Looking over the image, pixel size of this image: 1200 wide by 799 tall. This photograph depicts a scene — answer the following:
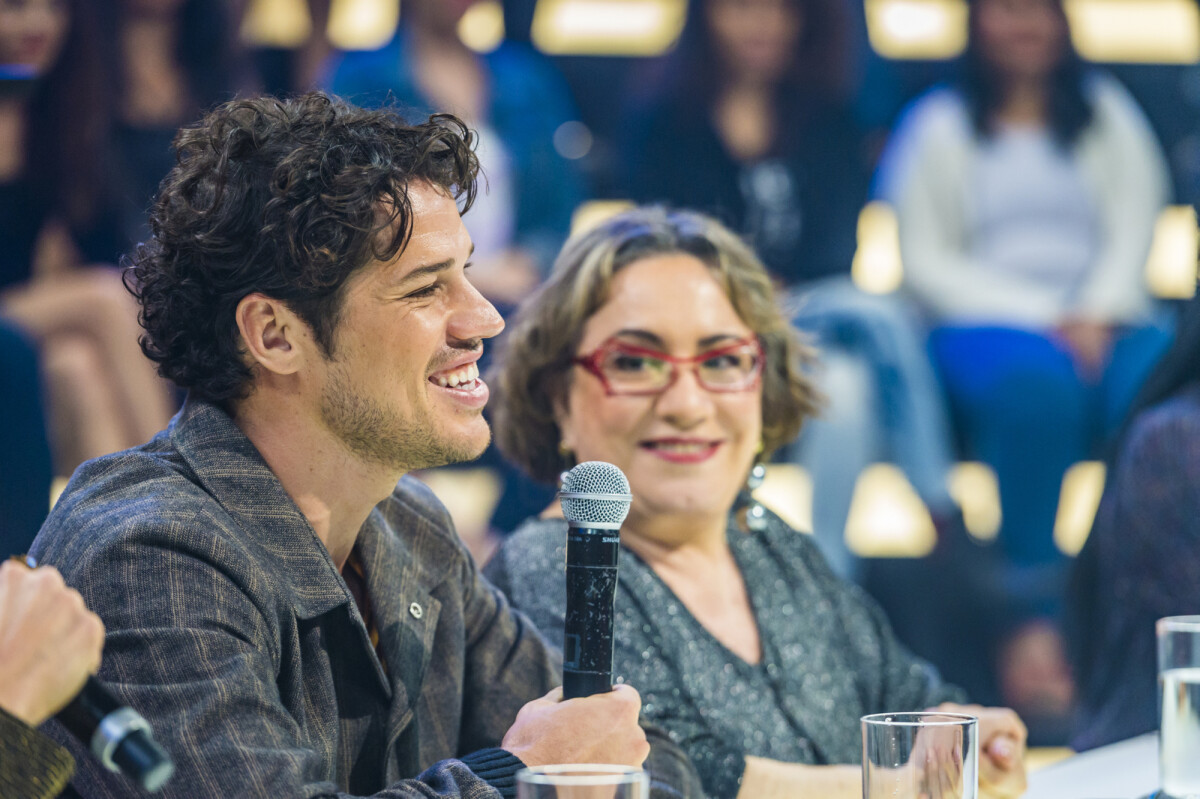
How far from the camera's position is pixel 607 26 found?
14.9ft

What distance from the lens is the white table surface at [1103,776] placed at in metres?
1.84

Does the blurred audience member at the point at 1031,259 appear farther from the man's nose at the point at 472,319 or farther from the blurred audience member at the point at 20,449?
the man's nose at the point at 472,319

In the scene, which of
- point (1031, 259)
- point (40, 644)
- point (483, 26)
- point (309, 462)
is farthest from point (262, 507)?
point (1031, 259)

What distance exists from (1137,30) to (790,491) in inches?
84.5

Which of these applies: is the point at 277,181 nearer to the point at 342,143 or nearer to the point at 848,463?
the point at 342,143

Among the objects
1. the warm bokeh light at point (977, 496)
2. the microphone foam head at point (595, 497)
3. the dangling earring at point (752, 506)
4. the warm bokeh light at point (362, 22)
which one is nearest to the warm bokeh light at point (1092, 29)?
the warm bokeh light at point (977, 496)

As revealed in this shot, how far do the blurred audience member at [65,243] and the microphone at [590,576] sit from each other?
2537 mm

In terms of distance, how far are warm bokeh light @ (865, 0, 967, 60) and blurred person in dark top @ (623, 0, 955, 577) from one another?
16 cm

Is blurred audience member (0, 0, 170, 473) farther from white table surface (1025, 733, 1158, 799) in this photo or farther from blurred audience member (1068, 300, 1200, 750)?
white table surface (1025, 733, 1158, 799)

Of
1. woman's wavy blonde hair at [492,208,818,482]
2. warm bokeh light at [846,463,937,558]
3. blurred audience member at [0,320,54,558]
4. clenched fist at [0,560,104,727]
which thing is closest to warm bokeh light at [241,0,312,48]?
blurred audience member at [0,320,54,558]

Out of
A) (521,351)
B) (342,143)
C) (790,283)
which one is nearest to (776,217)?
(790,283)

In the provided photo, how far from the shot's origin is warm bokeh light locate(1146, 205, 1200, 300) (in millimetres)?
4789

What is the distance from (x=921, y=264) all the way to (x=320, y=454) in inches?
131

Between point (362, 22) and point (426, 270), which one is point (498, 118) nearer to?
point (362, 22)
